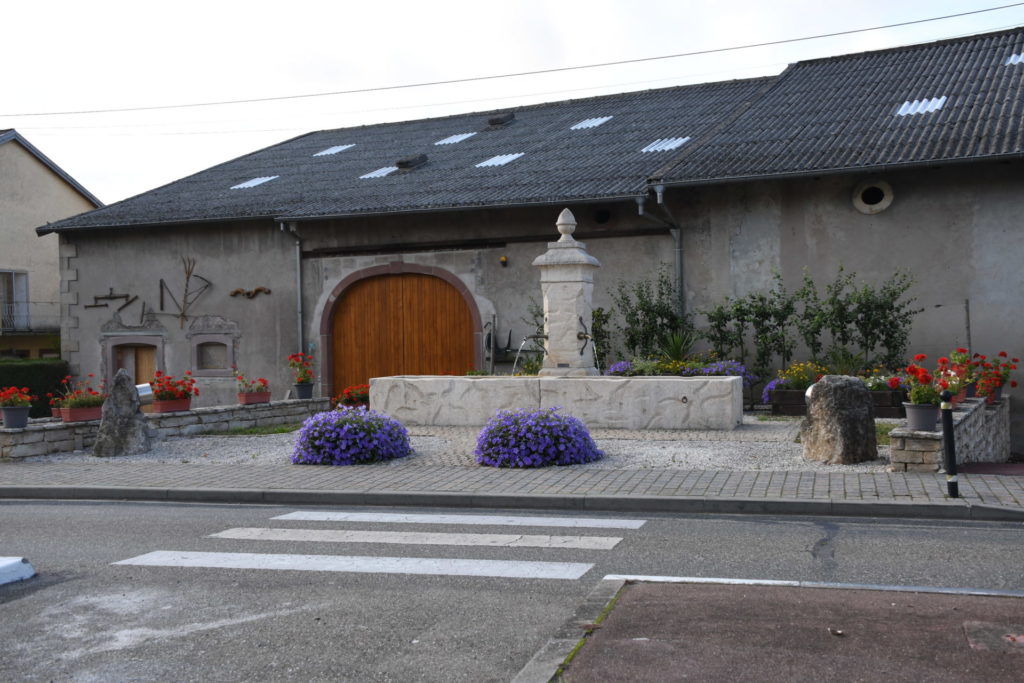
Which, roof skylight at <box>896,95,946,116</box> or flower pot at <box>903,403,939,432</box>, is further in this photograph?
roof skylight at <box>896,95,946,116</box>

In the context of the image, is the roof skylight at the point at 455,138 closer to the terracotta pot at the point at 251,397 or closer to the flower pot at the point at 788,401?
the terracotta pot at the point at 251,397

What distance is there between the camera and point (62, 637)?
4965 millimetres

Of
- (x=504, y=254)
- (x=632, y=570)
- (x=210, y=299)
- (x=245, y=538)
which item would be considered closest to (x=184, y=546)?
(x=245, y=538)

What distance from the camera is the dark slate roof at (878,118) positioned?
1577cm

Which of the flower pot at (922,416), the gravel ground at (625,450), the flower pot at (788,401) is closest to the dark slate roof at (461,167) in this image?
the flower pot at (788,401)

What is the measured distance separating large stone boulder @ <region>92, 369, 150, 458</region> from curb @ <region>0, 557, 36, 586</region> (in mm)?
6243

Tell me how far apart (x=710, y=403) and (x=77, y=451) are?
26.4 feet

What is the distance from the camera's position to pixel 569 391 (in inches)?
530

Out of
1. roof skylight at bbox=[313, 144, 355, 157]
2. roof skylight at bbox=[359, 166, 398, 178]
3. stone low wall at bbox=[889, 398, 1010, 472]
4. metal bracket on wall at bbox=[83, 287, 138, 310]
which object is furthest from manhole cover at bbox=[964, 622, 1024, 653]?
roof skylight at bbox=[313, 144, 355, 157]

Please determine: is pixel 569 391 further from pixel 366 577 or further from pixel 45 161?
pixel 45 161

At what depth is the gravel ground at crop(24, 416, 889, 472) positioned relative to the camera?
10.2m

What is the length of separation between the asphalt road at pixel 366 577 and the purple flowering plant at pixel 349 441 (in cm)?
238

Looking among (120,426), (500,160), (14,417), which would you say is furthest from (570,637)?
(500,160)

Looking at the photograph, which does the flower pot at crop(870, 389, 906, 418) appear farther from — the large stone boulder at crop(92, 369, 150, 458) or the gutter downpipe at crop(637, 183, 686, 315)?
the large stone boulder at crop(92, 369, 150, 458)
